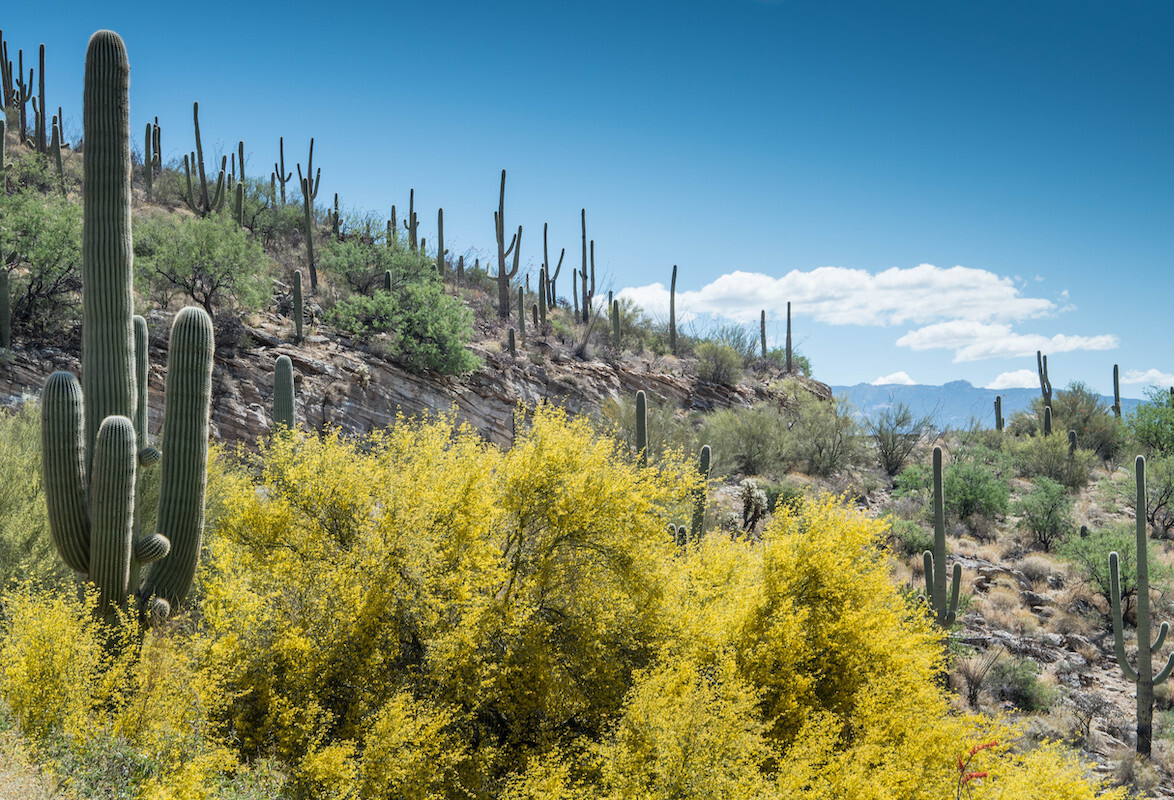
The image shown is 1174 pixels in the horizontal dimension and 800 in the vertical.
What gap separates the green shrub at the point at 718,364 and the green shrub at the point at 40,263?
85.7 ft

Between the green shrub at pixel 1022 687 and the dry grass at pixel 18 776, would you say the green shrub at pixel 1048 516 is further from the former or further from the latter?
the dry grass at pixel 18 776

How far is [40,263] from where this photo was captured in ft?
61.0

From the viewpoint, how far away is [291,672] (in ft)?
30.0

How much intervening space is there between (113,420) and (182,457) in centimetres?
109

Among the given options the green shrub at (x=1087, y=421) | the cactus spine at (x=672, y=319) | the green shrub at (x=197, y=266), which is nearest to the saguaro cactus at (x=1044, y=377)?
the green shrub at (x=1087, y=421)

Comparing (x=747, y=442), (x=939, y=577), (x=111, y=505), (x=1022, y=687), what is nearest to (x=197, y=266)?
(x=111, y=505)

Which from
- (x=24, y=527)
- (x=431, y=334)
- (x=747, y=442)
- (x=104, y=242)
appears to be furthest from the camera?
(x=747, y=442)

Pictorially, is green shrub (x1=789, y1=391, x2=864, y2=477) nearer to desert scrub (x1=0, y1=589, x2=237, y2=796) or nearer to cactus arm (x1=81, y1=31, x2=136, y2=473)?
desert scrub (x1=0, y1=589, x2=237, y2=796)

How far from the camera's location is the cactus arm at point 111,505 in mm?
8555

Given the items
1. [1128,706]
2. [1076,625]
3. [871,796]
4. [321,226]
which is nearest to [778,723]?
[871,796]

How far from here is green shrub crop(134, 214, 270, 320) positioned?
2138 cm

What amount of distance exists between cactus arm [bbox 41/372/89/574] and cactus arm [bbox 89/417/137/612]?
15 cm

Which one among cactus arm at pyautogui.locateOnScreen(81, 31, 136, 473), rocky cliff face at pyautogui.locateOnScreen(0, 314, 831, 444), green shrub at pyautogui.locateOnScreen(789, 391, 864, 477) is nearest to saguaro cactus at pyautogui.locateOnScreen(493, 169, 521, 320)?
rocky cliff face at pyautogui.locateOnScreen(0, 314, 831, 444)

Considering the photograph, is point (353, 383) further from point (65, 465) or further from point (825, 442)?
point (825, 442)
